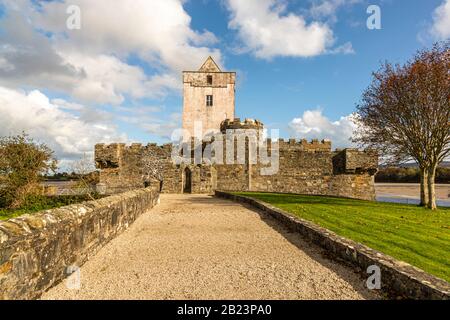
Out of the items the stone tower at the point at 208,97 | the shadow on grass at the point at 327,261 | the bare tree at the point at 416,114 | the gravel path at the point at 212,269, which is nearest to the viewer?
the gravel path at the point at 212,269

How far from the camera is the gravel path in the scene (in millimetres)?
3973

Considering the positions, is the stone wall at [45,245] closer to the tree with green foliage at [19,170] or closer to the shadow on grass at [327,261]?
the shadow on grass at [327,261]

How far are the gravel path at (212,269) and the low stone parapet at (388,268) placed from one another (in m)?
0.24

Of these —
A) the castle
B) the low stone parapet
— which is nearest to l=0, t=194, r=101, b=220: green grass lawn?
the castle

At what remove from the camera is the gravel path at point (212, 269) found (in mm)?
3973

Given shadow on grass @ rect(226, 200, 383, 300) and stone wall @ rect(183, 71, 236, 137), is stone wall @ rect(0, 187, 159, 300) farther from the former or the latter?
stone wall @ rect(183, 71, 236, 137)

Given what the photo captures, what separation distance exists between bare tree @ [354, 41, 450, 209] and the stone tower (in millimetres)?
22483

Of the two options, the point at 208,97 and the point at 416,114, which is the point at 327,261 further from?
the point at 208,97

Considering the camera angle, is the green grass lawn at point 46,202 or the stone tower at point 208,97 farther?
the stone tower at point 208,97

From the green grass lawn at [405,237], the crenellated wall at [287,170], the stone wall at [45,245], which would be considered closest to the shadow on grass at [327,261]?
the green grass lawn at [405,237]
